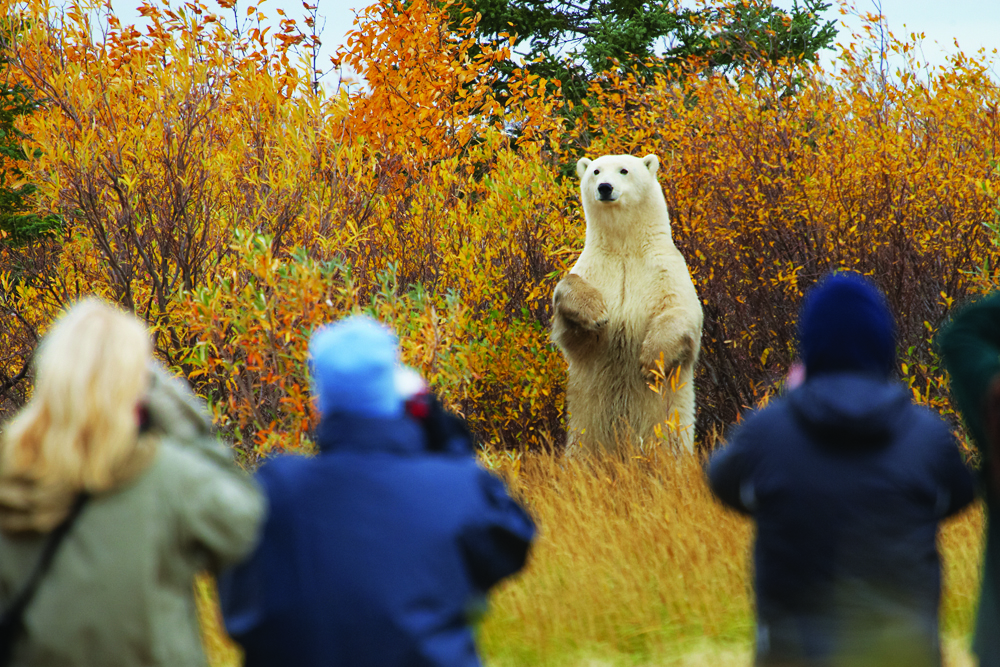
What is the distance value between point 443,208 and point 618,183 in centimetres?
239

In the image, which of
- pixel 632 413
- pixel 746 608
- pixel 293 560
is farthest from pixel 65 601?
pixel 632 413

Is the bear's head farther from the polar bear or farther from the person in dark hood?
the person in dark hood

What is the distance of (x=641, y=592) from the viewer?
365 centimetres

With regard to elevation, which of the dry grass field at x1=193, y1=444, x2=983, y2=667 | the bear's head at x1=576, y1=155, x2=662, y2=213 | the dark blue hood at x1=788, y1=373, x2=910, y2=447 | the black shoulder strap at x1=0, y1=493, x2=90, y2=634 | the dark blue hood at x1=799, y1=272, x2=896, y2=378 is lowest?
the dry grass field at x1=193, y1=444, x2=983, y2=667

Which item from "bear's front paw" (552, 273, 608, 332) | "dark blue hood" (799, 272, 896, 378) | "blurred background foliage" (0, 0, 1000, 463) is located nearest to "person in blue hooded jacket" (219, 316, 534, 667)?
"dark blue hood" (799, 272, 896, 378)

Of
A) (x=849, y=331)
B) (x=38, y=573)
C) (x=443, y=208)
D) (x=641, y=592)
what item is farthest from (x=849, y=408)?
(x=443, y=208)

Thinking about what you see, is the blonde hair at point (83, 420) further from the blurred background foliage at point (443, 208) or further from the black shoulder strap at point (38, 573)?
the blurred background foliage at point (443, 208)

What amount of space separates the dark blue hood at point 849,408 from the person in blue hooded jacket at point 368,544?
1.93ft

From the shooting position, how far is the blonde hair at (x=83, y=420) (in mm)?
1689

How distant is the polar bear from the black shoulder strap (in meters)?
4.33

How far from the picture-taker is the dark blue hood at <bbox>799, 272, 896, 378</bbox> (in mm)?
1949

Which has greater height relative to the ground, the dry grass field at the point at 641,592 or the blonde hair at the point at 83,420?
the blonde hair at the point at 83,420

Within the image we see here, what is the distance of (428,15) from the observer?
9727 millimetres

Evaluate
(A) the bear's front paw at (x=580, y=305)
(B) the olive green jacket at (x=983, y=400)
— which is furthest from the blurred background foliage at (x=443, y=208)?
(B) the olive green jacket at (x=983, y=400)
